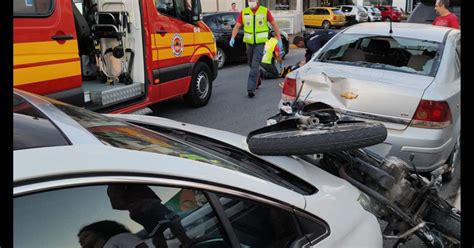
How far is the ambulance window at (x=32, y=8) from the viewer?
4114 millimetres

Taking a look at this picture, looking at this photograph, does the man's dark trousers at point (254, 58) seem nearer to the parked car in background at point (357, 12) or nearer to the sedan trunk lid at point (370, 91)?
the sedan trunk lid at point (370, 91)

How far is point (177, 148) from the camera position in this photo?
1793 mm

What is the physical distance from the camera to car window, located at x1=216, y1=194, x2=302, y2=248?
1.64 m

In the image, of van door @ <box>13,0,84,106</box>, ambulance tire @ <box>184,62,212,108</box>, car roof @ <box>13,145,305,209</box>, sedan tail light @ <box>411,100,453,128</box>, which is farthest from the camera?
ambulance tire @ <box>184,62,212,108</box>

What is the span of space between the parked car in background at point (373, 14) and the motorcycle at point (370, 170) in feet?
114

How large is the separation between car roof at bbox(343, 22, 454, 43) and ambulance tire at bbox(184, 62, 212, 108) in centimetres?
276

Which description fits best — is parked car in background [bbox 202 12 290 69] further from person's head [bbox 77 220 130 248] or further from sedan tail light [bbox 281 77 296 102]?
person's head [bbox 77 220 130 248]

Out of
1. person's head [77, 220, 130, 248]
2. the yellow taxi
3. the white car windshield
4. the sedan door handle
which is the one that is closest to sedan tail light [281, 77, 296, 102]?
the white car windshield

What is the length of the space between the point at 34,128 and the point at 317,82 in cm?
320

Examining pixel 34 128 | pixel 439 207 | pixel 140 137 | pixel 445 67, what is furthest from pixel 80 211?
pixel 445 67

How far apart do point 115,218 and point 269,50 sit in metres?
7.39

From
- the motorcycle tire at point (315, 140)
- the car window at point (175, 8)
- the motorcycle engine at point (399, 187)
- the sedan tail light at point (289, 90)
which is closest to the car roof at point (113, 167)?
the motorcycle tire at point (315, 140)

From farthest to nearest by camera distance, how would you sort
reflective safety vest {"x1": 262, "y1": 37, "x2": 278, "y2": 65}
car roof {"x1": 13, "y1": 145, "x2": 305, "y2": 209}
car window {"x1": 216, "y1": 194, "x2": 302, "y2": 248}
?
reflective safety vest {"x1": 262, "y1": 37, "x2": 278, "y2": 65} < car window {"x1": 216, "y1": 194, "x2": 302, "y2": 248} < car roof {"x1": 13, "y1": 145, "x2": 305, "y2": 209}

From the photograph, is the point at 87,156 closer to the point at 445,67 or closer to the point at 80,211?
the point at 80,211
